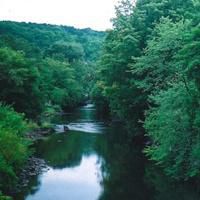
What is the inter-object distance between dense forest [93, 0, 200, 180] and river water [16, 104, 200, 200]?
4.13 ft

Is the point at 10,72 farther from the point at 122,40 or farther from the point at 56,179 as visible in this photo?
the point at 56,179

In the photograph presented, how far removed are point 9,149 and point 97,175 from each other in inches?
311

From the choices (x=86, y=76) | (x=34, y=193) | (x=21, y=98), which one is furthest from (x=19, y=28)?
(x=34, y=193)

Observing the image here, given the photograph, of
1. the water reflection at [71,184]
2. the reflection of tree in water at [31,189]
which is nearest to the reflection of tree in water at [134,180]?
the water reflection at [71,184]

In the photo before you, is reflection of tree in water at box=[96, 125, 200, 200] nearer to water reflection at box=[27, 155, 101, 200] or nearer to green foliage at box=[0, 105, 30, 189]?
water reflection at box=[27, 155, 101, 200]

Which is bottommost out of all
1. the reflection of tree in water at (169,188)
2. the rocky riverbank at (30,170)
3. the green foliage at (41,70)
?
the reflection of tree in water at (169,188)

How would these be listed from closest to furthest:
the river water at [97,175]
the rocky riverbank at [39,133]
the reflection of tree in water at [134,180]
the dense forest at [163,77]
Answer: the dense forest at [163,77] → the reflection of tree in water at [134,180] → the river water at [97,175] → the rocky riverbank at [39,133]

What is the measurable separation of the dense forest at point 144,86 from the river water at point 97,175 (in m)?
1.20

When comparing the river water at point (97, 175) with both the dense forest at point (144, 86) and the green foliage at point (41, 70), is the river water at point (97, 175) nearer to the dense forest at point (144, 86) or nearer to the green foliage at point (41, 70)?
the dense forest at point (144, 86)

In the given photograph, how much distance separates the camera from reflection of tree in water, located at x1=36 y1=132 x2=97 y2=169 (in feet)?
111

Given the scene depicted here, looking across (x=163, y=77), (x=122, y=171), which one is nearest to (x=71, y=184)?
(x=122, y=171)

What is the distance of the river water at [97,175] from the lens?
24500mm

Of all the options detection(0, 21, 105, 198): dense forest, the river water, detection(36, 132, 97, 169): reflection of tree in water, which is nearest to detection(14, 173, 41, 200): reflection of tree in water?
the river water

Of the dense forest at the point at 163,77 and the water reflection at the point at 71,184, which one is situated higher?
the dense forest at the point at 163,77
